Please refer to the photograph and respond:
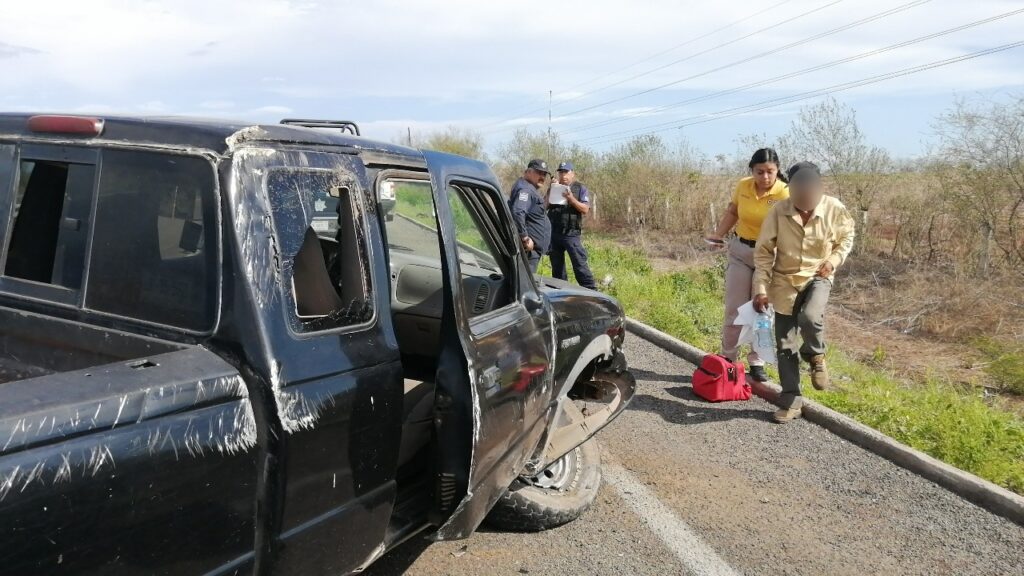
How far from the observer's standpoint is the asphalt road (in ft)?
11.6

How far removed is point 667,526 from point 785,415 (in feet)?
6.80

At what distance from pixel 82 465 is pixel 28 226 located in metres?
1.27

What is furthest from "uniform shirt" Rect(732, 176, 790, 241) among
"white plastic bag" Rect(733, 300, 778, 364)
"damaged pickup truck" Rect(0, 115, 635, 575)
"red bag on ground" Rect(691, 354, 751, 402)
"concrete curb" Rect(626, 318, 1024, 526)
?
"damaged pickup truck" Rect(0, 115, 635, 575)

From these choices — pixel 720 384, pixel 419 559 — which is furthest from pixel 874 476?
pixel 419 559

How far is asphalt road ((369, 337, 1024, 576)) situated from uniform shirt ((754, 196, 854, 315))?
3.50ft

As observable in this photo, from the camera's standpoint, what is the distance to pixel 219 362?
6.26ft

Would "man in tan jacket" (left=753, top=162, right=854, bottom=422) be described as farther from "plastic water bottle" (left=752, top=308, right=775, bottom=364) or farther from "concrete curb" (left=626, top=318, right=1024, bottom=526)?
"concrete curb" (left=626, top=318, right=1024, bottom=526)

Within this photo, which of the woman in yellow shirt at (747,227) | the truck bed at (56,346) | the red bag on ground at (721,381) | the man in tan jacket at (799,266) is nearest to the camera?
the truck bed at (56,346)

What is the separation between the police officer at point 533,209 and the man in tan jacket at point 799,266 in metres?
2.88

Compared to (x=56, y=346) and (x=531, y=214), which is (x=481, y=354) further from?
(x=531, y=214)

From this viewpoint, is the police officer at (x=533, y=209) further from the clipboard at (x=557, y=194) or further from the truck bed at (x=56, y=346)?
the truck bed at (x=56, y=346)

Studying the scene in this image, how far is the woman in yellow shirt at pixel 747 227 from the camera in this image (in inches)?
241

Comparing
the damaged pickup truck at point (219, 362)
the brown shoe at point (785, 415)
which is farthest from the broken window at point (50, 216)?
the brown shoe at point (785, 415)

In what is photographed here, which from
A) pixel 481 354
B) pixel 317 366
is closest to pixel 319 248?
pixel 317 366
